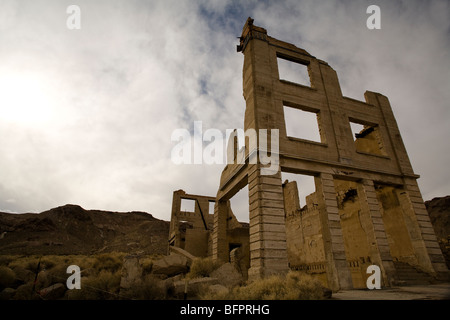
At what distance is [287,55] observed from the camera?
41.7ft

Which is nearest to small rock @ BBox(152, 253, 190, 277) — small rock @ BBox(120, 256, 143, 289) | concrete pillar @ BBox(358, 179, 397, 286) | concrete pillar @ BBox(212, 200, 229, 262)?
small rock @ BBox(120, 256, 143, 289)

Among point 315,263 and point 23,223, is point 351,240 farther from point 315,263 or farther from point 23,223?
point 23,223

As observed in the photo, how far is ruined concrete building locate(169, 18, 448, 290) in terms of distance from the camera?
859 centimetres

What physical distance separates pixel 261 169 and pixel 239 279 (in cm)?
394

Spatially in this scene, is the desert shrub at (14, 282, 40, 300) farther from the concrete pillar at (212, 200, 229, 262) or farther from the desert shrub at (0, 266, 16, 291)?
the concrete pillar at (212, 200, 229, 262)

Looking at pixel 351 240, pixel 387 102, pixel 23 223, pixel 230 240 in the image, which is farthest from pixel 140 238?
pixel 387 102

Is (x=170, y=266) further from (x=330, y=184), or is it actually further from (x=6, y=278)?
(x=330, y=184)

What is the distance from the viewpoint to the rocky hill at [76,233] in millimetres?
34219

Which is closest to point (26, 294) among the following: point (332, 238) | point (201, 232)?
point (332, 238)

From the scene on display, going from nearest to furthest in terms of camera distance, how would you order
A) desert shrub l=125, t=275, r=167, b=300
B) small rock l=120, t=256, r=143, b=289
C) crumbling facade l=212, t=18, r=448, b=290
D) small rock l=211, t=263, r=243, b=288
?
desert shrub l=125, t=275, r=167, b=300, small rock l=120, t=256, r=143, b=289, small rock l=211, t=263, r=243, b=288, crumbling facade l=212, t=18, r=448, b=290

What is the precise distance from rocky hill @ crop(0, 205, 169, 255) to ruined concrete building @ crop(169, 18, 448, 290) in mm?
27902

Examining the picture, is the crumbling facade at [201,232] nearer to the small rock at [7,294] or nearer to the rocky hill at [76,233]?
the small rock at [7,294]
